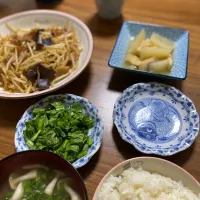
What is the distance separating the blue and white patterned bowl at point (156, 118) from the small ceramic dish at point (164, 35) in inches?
4.0

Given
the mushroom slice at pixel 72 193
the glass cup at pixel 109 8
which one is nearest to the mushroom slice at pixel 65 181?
the mushroom slice at pixel 72 193

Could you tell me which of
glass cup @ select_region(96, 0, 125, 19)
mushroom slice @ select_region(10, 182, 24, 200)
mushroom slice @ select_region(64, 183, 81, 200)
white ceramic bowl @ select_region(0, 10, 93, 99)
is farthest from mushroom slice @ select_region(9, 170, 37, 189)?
glass cup @ select_region(96, 0, 125, 19)

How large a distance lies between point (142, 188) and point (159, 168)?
0.35 feet

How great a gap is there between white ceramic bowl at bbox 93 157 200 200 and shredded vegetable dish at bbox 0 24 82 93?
0.57 m

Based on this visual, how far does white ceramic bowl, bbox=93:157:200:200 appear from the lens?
965 millimetres

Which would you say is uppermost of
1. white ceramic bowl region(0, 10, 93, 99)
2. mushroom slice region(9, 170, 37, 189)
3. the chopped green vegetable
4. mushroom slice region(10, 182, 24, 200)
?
white ceramic bowl region(0, 10, 93, 99)

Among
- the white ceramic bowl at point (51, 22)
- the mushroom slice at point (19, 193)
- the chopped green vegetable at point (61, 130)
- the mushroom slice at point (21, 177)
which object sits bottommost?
the chopped green vegetable at point (61, 130)

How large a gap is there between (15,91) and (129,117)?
23.1 inches

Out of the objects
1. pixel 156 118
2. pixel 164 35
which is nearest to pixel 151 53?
pixel 164 35

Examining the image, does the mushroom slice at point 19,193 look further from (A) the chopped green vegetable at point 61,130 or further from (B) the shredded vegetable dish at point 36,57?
(B) the shredded vegetable dish at point 36,57

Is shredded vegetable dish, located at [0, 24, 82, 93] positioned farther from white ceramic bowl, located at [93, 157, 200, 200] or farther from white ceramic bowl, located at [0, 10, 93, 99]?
white ceramic bowl, located at [93, 157, 200, 200]

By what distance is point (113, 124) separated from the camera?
1250 millimetres

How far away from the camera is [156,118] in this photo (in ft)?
4.13

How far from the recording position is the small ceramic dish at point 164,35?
4.52 feet
